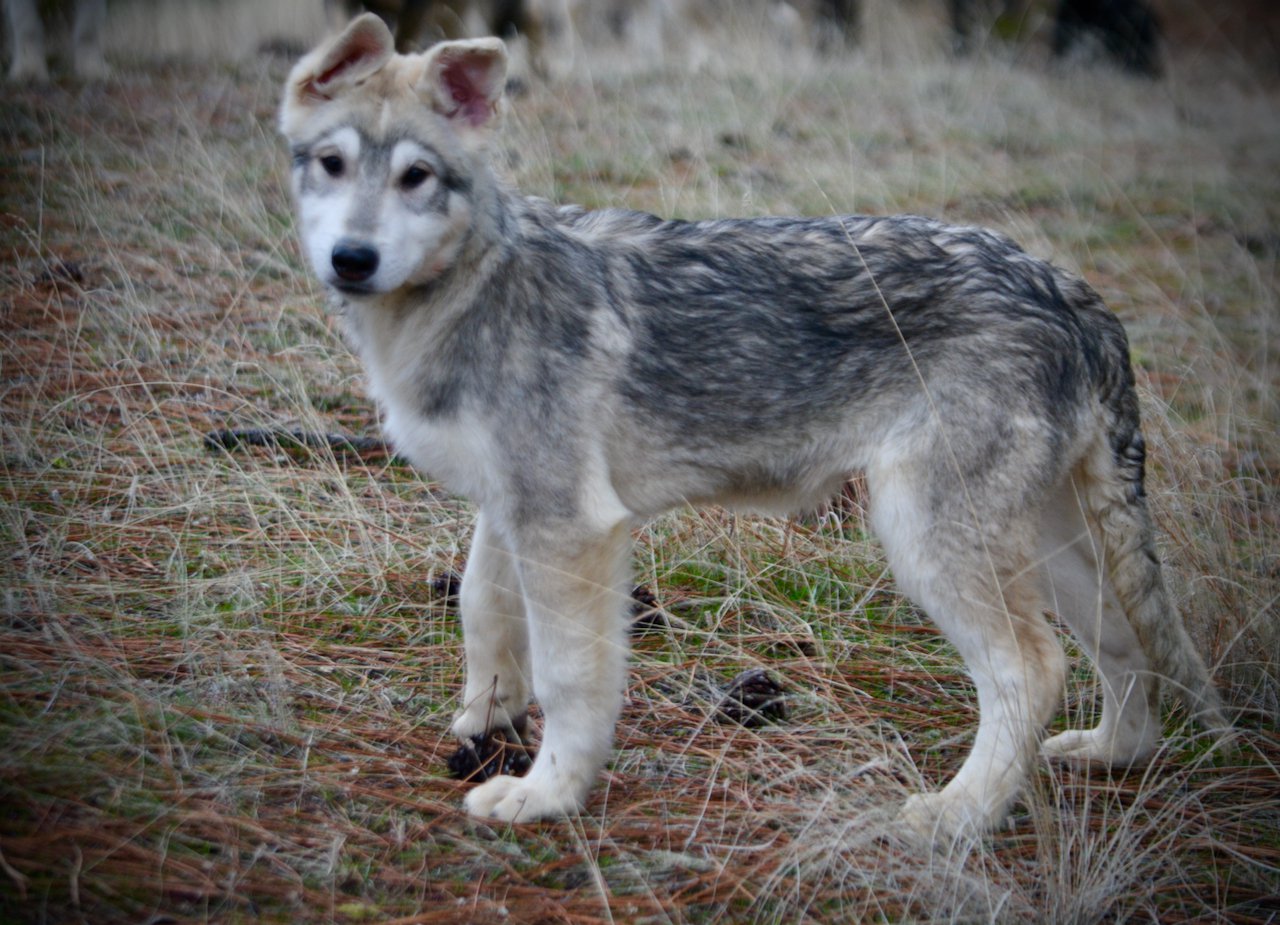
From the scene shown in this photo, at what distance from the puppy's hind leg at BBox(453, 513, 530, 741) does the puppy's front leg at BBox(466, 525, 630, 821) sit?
276 millimetres

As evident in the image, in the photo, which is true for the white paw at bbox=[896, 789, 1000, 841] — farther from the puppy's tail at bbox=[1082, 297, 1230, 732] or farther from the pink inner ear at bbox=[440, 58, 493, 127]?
the pink inner ear at bbox=[440, 58, 493, 127]

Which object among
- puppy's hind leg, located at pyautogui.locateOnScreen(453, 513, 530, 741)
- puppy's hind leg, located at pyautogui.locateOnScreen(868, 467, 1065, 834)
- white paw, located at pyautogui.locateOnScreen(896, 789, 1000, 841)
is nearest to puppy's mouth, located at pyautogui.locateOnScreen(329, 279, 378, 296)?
puppy's hind leg, located at pyautogui.locateOnScreen(453, 513, 530, 741)

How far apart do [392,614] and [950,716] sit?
2067 millimetres

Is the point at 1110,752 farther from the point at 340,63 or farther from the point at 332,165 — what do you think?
the point at 340,63

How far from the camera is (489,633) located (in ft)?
11.3

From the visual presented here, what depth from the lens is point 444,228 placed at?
3.10m

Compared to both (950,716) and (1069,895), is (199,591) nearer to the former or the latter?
(950,716)

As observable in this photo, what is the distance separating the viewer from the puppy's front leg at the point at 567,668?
123 inches

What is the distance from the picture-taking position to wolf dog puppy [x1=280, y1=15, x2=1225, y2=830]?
313 cm

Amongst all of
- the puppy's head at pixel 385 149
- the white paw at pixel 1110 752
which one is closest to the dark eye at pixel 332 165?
the puppy's head at pixel 385 149

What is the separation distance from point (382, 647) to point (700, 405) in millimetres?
1511

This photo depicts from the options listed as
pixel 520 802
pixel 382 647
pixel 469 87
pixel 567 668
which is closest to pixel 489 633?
pixel 567 668

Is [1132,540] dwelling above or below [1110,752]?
above

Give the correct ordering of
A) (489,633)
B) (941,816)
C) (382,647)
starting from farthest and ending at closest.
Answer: (382,647), (489,633), (941,816)
